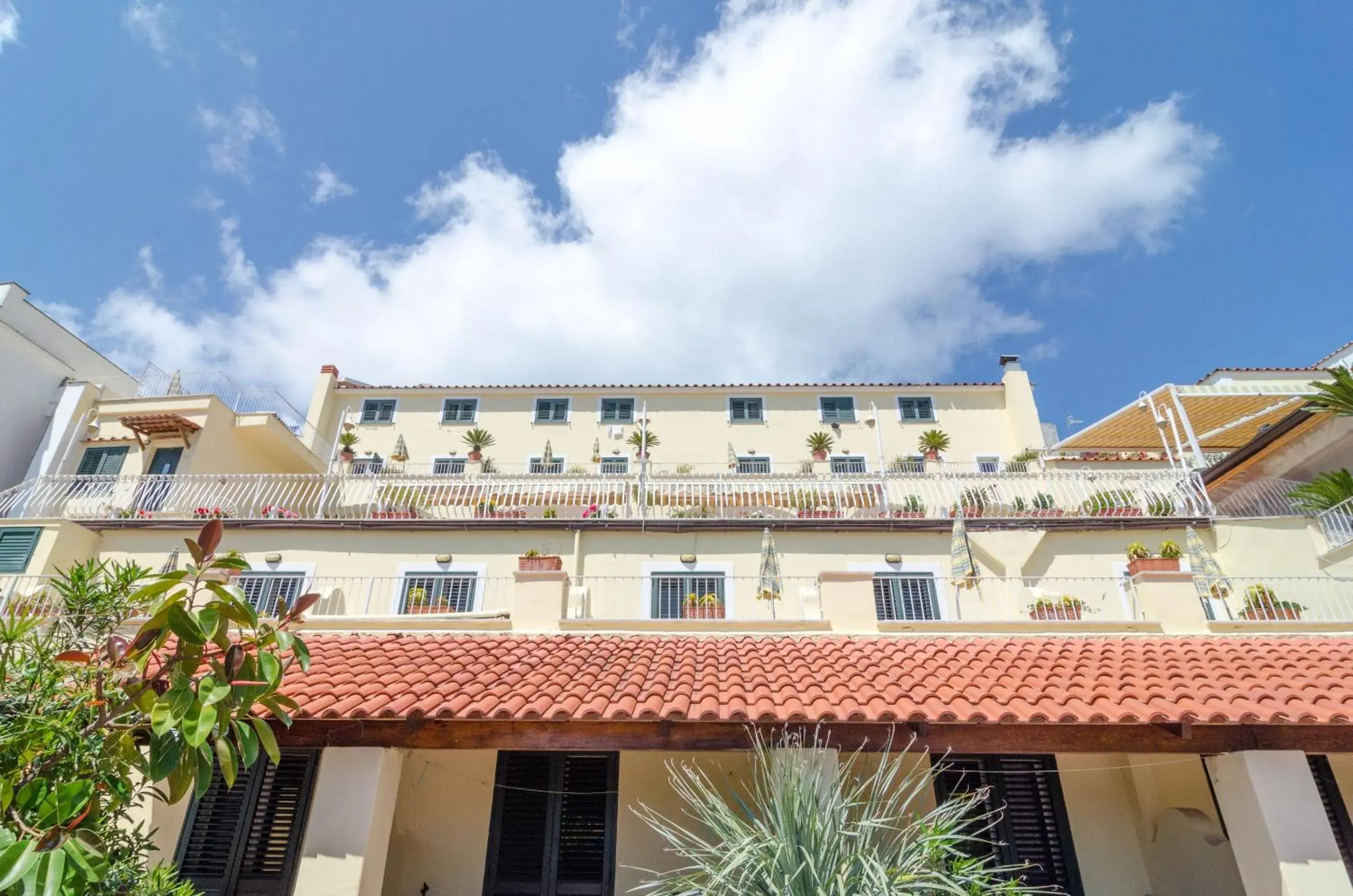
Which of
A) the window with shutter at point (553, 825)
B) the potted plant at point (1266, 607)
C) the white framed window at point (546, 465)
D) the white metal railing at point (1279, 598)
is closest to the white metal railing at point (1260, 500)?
the white metal railing at point (1279, 598)

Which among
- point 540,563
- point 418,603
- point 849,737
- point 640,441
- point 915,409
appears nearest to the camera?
point 849,737

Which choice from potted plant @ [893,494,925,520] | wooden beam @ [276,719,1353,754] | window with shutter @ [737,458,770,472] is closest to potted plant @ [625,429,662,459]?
window with shutter @ [737,458,770,472]

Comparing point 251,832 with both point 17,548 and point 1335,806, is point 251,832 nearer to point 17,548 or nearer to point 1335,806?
point 1335,806

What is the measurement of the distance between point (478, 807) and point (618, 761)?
1.70 m

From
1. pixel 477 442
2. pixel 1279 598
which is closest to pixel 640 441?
pixel 477 442

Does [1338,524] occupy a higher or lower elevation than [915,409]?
lower

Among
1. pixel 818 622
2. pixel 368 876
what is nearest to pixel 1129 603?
pixel 818 622

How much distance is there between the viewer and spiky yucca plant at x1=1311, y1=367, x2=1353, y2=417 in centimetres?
1262

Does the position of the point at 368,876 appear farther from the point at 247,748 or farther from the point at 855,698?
the point at 855,698

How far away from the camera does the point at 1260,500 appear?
15.2m

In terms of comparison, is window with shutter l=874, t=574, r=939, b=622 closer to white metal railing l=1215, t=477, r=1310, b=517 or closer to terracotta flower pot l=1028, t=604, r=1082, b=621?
terracotta flower pot l=1028, t=604, r=1082, b=621

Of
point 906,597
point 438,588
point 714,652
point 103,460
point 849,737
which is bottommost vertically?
point 849,737

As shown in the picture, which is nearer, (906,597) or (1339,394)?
(1339,394)

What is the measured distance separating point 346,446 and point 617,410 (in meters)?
9.84
